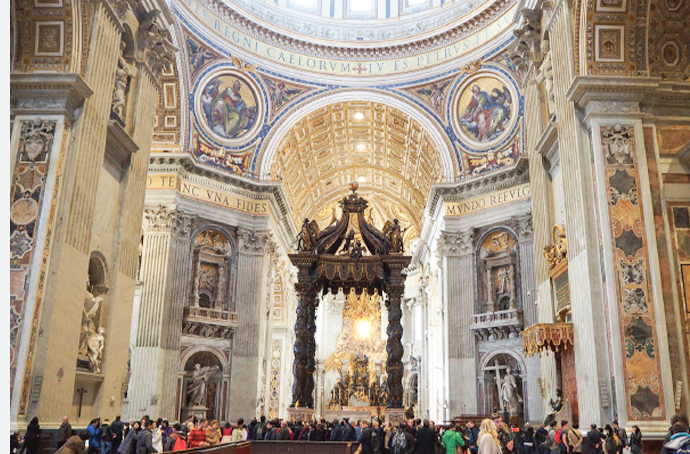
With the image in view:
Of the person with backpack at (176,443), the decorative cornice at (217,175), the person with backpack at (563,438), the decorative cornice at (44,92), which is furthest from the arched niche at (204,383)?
the person with backpack at (563,438)

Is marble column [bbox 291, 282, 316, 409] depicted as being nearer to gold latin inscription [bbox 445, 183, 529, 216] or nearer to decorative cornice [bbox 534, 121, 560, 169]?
decorative cornice [bbox 534, 121, 560, 169]

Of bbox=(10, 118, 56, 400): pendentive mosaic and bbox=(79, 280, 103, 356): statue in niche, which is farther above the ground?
bbox=(10, 118, 56, 400): pendentive mosaic

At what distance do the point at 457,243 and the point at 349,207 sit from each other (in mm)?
7414

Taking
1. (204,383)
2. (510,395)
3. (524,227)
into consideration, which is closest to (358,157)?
(524,227)

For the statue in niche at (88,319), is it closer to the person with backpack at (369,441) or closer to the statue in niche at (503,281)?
the person with backpack at (369,441)

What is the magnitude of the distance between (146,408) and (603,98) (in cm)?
1469

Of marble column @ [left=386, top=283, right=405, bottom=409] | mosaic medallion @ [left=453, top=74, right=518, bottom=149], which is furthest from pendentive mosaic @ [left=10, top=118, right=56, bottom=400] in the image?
mosaic medallion @ [left=453, top=74, right=518, bottom=149]

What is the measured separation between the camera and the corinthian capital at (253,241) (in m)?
21.6

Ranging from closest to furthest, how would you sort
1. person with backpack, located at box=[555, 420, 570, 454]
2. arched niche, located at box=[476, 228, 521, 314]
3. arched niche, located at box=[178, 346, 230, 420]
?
person with backpack, located at box=[555, 420, 570, 454] < arched niche, located at box=[178, 346, 230, 420] < arched niche, located at box=[476, 228, 521, 314]

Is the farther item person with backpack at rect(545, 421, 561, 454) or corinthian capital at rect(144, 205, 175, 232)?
corinthian capital at rect(144, 205, 175, 232)

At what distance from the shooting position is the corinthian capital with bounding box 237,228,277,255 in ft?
70.9

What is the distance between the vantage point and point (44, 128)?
8.51 m

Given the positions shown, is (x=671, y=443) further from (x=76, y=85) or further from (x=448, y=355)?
(x=448, y=355)

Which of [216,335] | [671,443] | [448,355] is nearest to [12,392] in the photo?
[671,443]
